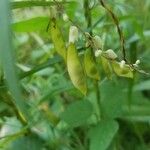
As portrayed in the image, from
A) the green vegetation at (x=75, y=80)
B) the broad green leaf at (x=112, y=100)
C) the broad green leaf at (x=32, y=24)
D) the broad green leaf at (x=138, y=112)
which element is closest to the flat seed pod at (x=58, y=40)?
the green vegetation at (x=75, y=80)

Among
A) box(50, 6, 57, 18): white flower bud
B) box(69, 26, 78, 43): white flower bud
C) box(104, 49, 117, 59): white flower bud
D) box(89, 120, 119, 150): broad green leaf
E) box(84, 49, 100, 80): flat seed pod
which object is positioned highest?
box(50, 6, 57, 18): white flower bud

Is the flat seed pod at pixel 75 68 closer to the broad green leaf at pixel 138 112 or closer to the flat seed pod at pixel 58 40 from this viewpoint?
the flat seed pod at pixel 58 40

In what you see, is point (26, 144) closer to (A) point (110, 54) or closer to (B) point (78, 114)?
(B) point (78, 114)

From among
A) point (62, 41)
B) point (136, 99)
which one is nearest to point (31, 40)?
point (136, 99)

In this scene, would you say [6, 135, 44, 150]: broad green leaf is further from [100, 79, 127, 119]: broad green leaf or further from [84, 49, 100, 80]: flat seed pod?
[84, 49, 100, 80]: flat seed pod

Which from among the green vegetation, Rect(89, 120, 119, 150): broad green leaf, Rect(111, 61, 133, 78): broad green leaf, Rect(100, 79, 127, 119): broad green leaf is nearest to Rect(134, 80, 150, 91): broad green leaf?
the green vegetation

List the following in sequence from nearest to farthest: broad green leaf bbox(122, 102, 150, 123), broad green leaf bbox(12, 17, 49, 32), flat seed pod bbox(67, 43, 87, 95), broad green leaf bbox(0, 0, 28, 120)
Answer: broad green leaf bbox(0, 0, 28, 120) < flat seed pod bbox(67, 43, 87, 95) < broad green leaf bbox(12, 17, 49, 32) < broad green leaf bbox(122, 102, 150, 123)

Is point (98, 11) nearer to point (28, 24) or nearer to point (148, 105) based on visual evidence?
point (28, 24)

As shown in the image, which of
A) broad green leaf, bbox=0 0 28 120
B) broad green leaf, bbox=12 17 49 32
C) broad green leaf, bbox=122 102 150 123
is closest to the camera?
broad green leaf, bbox=0 0 28 120
